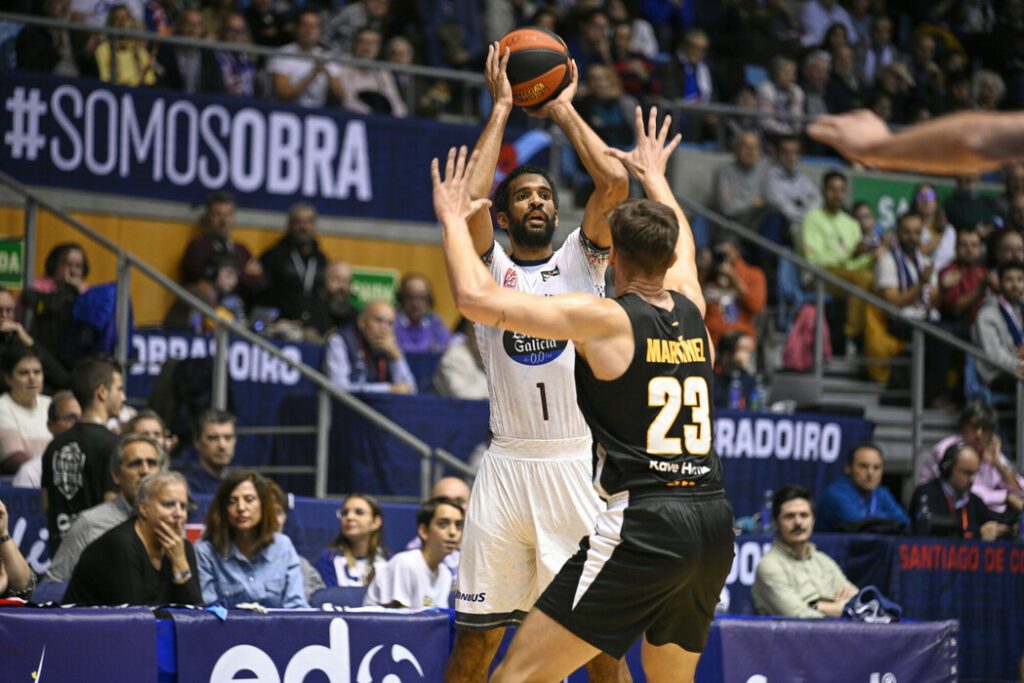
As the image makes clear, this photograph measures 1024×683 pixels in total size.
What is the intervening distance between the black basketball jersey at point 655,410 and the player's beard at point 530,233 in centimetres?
125

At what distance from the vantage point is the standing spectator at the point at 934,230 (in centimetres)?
Answer: 1623

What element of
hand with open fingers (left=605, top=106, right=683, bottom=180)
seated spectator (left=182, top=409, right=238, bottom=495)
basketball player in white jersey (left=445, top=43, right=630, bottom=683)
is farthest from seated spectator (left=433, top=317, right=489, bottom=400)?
hand with open fingers (left=605, top=106, right=683, bottom=180)

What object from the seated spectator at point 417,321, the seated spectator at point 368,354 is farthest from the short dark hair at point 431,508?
the seated spectator at point 417,321

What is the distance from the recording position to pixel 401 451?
11.9m

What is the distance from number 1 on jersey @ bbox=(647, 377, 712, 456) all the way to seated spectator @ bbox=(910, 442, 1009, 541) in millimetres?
6978

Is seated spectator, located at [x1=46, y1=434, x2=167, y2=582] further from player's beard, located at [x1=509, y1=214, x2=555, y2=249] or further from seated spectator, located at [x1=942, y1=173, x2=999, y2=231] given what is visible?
seated spectator, located at [x1=942, y1=173, x2=999, y2=231]

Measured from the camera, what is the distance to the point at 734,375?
13781mm

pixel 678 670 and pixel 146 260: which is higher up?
pixel 146 260

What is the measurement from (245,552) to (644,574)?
3728 mm

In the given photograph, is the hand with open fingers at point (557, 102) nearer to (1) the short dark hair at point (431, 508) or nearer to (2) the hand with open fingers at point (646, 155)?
(2) the hand with open fingers at point (646, 155)

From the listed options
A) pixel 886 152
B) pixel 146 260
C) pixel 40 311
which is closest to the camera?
pixel 886 152

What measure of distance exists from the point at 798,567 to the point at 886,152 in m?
7.20

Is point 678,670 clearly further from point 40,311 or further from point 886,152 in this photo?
point 40,311

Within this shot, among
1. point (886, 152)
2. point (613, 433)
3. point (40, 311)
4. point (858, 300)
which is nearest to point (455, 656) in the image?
point (613, 433)
